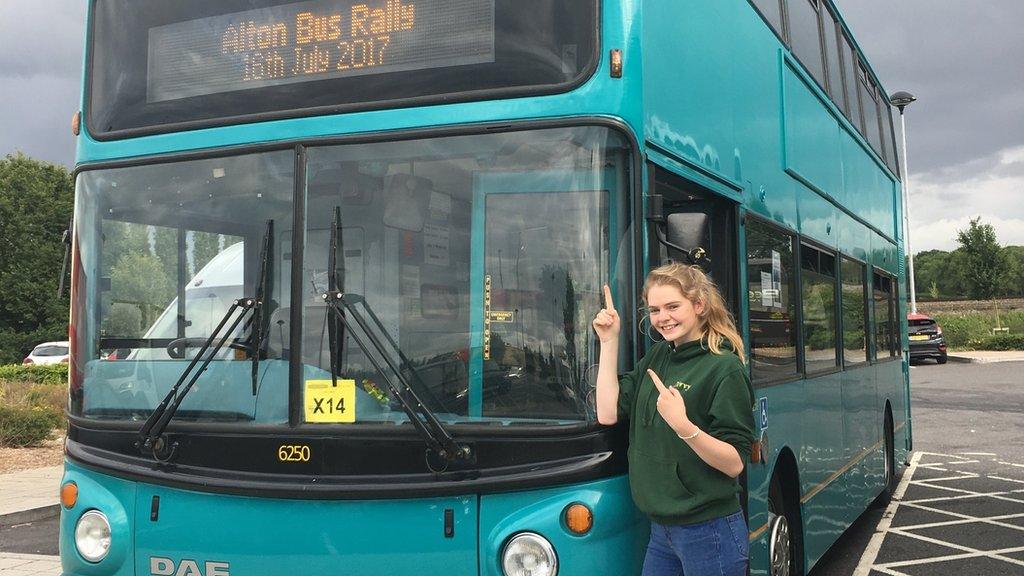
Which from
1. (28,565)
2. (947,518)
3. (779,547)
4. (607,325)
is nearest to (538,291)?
(607,325)

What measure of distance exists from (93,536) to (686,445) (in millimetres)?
2306

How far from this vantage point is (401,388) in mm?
3539

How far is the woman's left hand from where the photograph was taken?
315cm

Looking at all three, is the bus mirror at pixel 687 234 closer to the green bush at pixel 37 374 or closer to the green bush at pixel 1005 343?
the green bush at pixel 37 374

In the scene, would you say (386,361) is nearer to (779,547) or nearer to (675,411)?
(675,411)

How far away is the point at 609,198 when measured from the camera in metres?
3.55

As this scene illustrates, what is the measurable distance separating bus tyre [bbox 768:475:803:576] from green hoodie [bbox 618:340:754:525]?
2.00 meters

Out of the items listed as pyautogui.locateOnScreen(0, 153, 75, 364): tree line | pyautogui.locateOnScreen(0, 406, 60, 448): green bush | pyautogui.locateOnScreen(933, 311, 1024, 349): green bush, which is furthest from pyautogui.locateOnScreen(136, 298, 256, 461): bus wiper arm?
pyautogui.locateOnScreen(0, 153, 75, 364): tree line

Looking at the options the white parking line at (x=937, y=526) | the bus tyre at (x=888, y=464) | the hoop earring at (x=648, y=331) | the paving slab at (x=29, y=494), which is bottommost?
the white parking line at (x=937, y=526)

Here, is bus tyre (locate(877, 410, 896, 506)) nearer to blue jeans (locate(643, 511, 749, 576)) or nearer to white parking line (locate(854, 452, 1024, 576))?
white parking line (locate(854, 452, 1024, 576))

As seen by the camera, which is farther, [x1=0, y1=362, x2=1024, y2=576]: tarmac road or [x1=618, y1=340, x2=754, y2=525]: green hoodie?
[x1=0, y1=362, x2=1024, y2=576]: tarmac road

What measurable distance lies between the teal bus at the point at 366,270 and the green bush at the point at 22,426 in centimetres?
1228

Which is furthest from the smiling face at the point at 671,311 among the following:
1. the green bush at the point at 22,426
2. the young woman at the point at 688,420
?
the green bush at the point at 22,426

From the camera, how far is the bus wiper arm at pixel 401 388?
3.41 m
